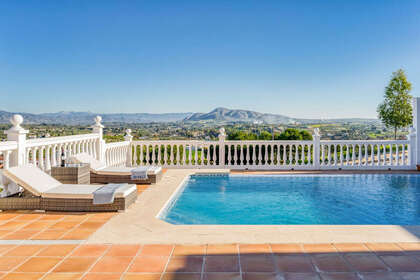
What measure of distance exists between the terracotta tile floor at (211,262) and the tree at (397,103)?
7645 mm

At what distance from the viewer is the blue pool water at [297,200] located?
4.33 meters

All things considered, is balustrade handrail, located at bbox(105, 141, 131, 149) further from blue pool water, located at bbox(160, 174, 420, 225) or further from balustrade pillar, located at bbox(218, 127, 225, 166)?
balustrade pillar, located at bbox(218, 127, 225, 166)

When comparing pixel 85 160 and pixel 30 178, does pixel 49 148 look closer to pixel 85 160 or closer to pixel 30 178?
pixel 85 160

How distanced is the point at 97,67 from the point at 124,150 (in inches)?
573

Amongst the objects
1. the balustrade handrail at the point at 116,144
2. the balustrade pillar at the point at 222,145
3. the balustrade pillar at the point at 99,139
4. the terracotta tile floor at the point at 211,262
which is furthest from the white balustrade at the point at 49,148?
the balustrade pillar at the point at 222,145

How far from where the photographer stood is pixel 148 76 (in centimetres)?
1941

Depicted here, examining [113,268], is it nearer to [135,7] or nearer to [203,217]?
[203,217]

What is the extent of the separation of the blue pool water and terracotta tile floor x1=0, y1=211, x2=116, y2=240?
3.40ft

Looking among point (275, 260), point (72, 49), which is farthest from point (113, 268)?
point (72, 49)

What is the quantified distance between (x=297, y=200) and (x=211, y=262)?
3.39 m

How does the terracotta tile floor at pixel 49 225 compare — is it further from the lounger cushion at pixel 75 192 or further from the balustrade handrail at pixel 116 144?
the balustrade handrail at pixel 116 144

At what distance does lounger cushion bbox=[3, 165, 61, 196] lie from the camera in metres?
3.98

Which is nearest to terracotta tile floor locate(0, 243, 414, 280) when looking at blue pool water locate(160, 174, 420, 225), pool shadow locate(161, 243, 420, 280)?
pool shadow locate(161, 243, 420, 280)

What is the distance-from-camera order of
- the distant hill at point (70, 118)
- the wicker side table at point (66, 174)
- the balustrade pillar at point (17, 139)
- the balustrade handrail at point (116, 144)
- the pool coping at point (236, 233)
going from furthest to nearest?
the distant hill at point (70, 118) → the balustrade handrail at point (116, 144) → the wicker side table at point (66, 174) → the balustrade pillar at point (17, 139) → the pool coping at point (236, 233)
